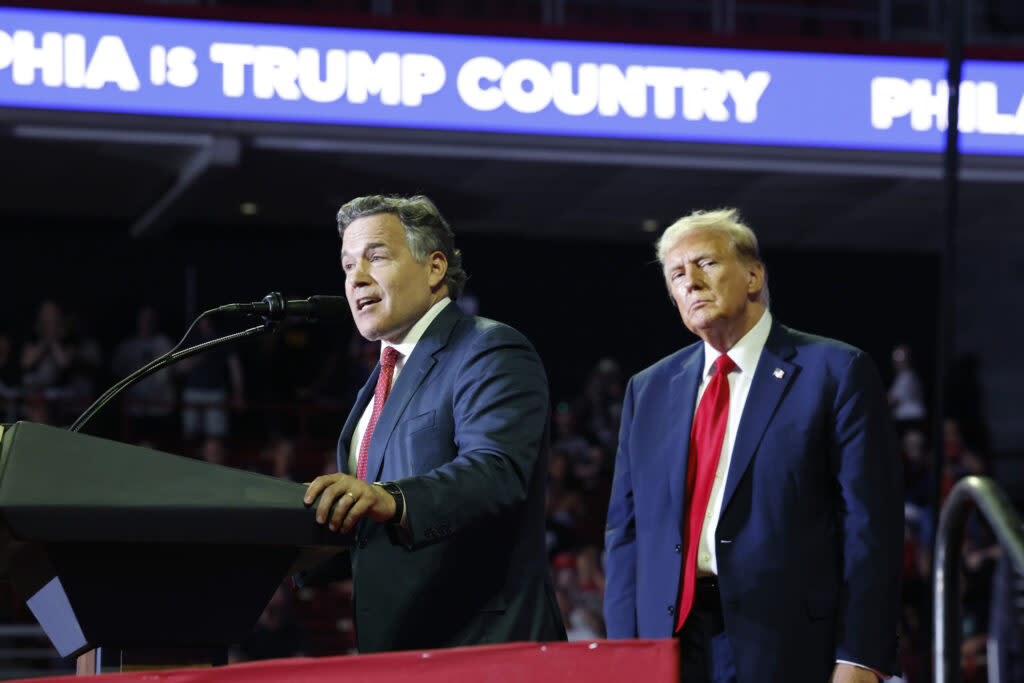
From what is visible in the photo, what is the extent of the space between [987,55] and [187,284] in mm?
7290

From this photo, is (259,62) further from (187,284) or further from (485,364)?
(485,364)

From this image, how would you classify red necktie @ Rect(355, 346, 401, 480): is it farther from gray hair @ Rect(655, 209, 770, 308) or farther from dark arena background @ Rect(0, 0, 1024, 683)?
dark arena background @ Rect(0, 0, 1024, 683)

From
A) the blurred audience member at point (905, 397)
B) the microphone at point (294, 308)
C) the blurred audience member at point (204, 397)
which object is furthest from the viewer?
the blurred audience member at point (905, 397)

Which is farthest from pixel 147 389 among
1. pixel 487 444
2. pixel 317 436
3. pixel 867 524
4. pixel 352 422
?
pixel 487 444

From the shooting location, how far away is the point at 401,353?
217 centimetres

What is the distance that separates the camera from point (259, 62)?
8422 mm

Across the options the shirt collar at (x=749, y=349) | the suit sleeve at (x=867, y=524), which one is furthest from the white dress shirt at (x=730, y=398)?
the suit sleeve at (x=867, y=524)

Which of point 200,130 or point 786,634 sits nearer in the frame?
point 786,634

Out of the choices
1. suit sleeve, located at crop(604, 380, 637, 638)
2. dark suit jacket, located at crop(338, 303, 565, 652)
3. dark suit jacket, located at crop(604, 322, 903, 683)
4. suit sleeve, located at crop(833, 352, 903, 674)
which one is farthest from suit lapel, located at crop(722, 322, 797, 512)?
dark suit jacket, located at crop(338, 303, 565, 652)

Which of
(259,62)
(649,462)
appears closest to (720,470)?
(649,462)

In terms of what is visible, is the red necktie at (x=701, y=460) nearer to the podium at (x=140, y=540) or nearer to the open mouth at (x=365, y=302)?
the open mouth at (x=365, y=302)

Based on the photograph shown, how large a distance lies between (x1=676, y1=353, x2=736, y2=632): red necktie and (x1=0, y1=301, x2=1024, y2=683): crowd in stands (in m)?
3.48

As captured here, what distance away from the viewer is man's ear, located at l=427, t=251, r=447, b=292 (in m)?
2.16

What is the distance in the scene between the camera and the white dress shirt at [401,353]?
214 centimetres
